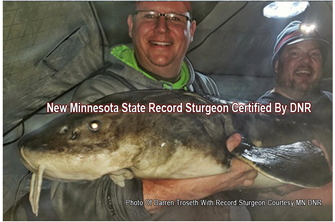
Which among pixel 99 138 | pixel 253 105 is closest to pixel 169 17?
pixel 253 105

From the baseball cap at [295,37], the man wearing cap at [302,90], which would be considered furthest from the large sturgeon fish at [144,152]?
the baseball cap at [295,37]

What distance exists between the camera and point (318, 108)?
69.7 inches

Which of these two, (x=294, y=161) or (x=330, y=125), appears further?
(x=330, y=125)

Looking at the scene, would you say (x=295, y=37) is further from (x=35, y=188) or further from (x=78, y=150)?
(x=35, y=188)

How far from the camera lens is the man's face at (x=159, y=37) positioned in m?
1.71

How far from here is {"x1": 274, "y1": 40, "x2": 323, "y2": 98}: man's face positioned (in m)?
1.79

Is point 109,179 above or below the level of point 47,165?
below

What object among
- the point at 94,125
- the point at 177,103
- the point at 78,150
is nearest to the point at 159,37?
the point at 177,103

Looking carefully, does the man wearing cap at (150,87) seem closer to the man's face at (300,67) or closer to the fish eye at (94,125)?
the fish eye at (94,125)

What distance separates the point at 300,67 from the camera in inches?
71.5

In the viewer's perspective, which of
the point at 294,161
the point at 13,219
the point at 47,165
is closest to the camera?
the point at 47,165

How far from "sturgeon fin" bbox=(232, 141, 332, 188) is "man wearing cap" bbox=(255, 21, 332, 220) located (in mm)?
248

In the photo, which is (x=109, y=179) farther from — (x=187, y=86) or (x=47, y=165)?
(x=187, y=86)

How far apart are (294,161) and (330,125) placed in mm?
479
